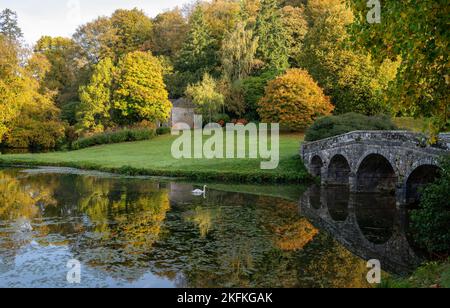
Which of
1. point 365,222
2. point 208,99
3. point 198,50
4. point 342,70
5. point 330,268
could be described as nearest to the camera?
point 330,268

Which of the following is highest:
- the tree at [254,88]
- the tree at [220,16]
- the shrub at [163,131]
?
the tree at [220,16]

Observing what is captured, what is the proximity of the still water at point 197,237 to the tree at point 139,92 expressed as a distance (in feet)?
110

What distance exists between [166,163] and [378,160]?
20.5m

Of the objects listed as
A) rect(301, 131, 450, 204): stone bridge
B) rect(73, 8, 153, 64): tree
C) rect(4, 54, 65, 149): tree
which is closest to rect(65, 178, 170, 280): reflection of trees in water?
rect(301, 131, 450, 204): stone bridge

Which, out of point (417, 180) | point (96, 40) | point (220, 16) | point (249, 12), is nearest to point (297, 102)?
point (417, 180)

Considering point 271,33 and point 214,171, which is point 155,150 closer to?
point 214,171

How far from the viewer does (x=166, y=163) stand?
44.5m

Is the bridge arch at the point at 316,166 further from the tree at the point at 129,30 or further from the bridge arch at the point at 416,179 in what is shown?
the tree at the point at 129,30

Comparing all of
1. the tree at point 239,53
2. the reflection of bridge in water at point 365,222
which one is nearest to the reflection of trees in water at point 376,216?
the reflection of bridge in water at point 365,222

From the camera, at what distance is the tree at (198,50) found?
8025cm

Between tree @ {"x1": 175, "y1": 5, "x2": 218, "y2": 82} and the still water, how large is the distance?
5033cm

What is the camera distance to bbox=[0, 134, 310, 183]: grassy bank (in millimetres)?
38094

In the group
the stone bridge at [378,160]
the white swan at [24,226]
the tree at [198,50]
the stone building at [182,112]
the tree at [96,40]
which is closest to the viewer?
the white swan at [24,226]

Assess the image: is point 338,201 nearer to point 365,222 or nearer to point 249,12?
point 365,222
